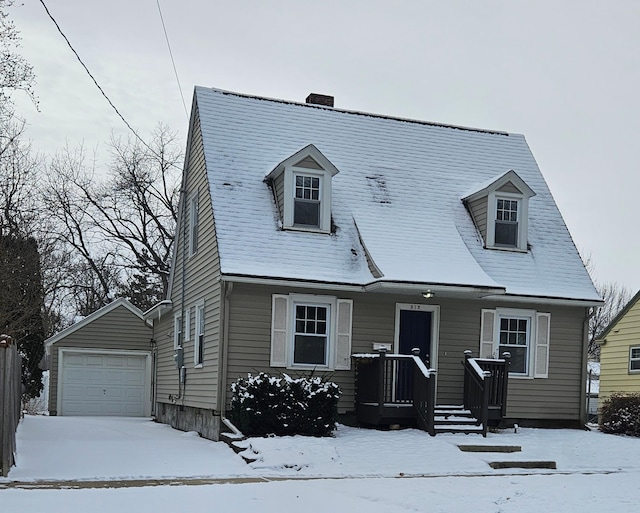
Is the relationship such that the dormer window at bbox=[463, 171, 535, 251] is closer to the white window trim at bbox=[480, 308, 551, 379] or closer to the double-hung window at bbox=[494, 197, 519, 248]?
the double-hung window at bbox=[494, 197, 519, 248]

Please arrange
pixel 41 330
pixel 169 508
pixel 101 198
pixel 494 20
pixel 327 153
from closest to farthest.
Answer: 1. pixel 169 508
2. pixel 494 20
3. pixel 327 153
4. pixel 41 330
5. pixel 101 198

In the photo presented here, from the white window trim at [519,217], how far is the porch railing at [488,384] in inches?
121

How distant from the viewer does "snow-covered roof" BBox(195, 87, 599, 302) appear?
16.5 meters

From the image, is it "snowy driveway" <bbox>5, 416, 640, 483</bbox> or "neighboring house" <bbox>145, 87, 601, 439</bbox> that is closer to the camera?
"snowy driveway" <bbox>5, 416, 640, 483</bbox>

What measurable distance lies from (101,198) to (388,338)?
2245cm

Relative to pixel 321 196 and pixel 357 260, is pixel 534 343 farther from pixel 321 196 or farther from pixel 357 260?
pixel 321 196

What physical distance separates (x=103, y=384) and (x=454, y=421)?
13.5 meters

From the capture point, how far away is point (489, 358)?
17.6 meters

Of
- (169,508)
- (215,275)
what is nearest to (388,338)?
(215,275)

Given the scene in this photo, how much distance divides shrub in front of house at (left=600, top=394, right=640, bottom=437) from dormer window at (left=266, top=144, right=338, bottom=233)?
25.1 ft

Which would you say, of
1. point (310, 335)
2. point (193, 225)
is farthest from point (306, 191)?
point (193, 225)

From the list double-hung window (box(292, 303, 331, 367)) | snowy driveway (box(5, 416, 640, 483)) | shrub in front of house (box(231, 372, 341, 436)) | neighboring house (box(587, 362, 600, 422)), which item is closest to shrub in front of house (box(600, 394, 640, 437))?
snowy driveway (box(5, 416, 640, 483))

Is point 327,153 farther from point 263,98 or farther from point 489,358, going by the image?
point 489,358

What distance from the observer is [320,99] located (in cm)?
2141
